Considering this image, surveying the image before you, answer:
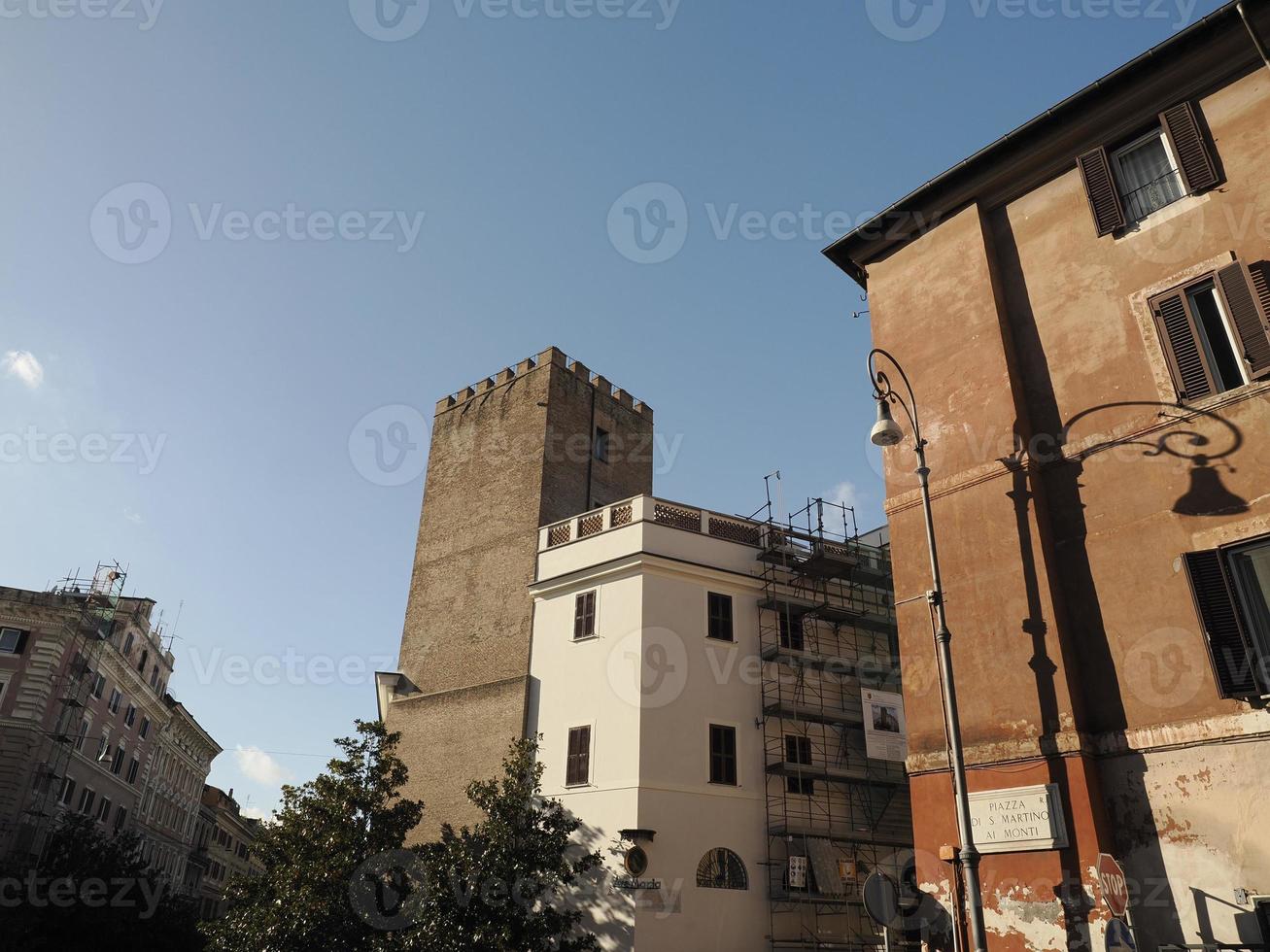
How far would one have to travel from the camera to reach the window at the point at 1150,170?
13531 mm

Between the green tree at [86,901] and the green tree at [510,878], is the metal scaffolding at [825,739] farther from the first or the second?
the green tree at [86,901]

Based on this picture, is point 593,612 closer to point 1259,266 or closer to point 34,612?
point 1259,266

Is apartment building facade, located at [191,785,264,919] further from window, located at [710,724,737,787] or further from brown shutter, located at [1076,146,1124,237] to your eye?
brown shutter, located at [1076,146,1124,237]

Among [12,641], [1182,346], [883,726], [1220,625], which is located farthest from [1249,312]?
[12,641]

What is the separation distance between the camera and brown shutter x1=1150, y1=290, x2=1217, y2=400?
12516mm

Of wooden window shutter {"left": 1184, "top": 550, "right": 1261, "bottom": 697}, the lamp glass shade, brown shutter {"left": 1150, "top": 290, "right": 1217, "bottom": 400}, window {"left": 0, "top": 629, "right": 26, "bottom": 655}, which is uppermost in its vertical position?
window {"left": 0, "top": 629, "right": 26, "bottom": 655}

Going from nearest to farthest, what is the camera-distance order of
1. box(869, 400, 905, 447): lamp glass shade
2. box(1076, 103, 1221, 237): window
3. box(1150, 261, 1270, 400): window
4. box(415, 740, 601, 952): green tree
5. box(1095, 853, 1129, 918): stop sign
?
box(1095, 853, 1129, 918): stop sign < box(1150, 261, 1270, 400): window < box(869, 400, 905, 447): lamp glass shade < box(1076, 103, 1221, 237): window < box(415, 740, 601, 952): green tree

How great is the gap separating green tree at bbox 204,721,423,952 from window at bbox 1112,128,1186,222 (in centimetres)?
2144

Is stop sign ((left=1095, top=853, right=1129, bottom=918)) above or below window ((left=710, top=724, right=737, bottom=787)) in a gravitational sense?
below

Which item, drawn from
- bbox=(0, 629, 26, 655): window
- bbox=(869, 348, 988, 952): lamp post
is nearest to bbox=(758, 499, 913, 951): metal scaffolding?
bbox=(869, 348, 988, 952): lamp post

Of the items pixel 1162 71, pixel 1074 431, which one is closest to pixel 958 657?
pixel 1074 431

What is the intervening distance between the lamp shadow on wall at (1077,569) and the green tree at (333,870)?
1597 cm

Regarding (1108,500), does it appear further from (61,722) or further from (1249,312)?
(61,722)

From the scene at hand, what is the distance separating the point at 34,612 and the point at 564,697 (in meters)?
27.8
